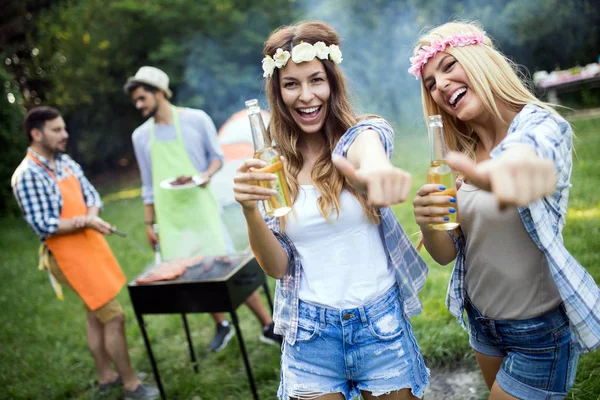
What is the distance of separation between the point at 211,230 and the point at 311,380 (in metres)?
2.66

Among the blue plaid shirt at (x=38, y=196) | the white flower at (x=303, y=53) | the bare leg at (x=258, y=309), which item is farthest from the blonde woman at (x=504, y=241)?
the blue plaid shirt at (x=38, y=196)

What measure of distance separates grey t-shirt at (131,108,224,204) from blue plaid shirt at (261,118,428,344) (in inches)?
107

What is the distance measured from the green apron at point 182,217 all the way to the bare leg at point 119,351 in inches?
29.1

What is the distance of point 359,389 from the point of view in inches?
77.1

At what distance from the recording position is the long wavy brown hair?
1.92 meters

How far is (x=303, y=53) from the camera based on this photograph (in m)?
1.94

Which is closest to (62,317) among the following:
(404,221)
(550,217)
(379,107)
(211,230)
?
(211,230)

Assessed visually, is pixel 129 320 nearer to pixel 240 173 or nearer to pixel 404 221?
pixel 404 221

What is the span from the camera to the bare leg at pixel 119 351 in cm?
394

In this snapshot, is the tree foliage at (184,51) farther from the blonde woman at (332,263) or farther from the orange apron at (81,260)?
the blonde woman at (332,263)

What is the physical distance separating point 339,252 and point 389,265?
242mm

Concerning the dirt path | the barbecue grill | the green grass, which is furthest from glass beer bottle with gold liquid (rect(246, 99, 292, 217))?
the green grass

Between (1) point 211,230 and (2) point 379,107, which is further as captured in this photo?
(2) point 379,107

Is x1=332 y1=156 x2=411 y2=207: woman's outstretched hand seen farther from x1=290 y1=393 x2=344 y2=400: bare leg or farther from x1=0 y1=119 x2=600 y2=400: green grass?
x1=0 y1=119 x2=600 y2=400: green grass
